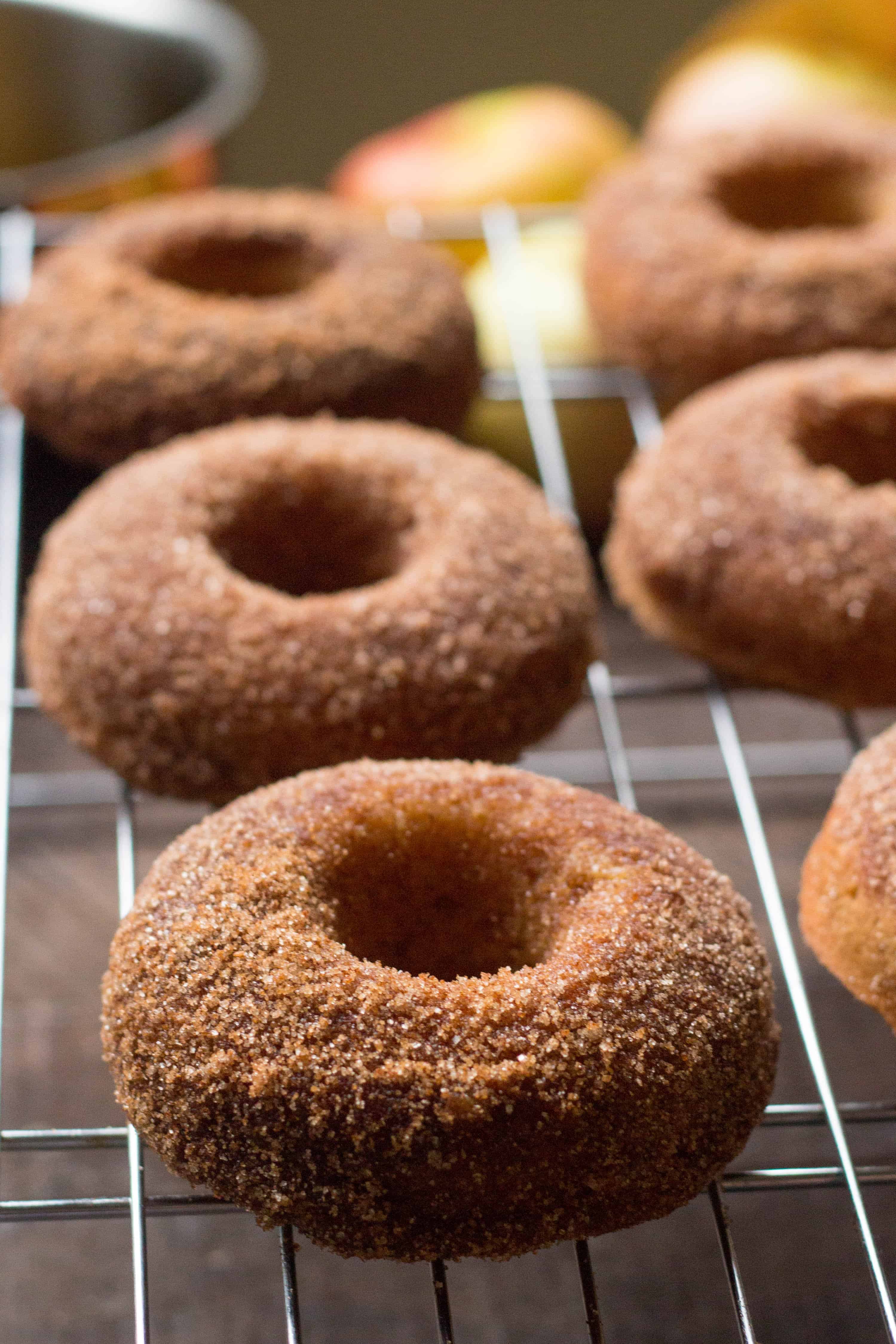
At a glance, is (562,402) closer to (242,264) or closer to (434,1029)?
(242,264)

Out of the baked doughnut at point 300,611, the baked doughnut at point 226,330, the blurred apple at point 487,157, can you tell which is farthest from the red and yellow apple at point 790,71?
the baked doughnut at point 300,611

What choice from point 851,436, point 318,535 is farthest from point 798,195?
point 318,535

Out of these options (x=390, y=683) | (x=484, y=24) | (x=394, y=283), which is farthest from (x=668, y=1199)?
(x=484, y=24)

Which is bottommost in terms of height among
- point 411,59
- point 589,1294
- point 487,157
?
point 589,1294

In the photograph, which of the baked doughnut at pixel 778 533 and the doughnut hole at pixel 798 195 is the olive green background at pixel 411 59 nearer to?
the doughnut hole at pixel 798 195

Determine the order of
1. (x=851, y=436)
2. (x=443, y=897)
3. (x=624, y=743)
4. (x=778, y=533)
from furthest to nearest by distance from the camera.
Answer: (x=624, y=743) → (x=851, y=436) → (x=778, y=533) → (x=443, y=897)

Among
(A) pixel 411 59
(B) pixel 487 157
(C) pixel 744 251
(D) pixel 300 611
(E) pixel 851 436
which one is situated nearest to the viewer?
(D) pixel 300 611

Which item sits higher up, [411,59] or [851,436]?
[411,59]

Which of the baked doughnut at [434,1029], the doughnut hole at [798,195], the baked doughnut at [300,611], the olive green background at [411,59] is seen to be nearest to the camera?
the baked doughnut at [434,1029]
